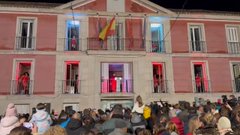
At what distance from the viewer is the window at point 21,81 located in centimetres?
1714

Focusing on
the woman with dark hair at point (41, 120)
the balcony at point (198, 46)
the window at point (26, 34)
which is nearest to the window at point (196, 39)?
the balcony at point (198, 46)

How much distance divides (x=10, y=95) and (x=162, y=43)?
11637 mm

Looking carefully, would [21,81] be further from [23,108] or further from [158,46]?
[158,46]

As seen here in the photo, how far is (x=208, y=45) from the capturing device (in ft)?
65.8

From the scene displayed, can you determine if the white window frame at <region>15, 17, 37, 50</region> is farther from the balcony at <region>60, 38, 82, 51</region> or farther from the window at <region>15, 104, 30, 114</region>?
the window at <region>15, 104, 30, 114</region>

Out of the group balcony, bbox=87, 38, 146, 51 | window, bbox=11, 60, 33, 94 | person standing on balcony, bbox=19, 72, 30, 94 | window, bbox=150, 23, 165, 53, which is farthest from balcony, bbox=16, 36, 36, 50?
window, bbox=150, 23, 165, 53

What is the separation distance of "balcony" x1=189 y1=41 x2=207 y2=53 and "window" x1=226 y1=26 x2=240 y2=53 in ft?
7.28

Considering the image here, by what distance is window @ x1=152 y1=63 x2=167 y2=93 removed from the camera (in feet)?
61.3

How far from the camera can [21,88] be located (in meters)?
17.2

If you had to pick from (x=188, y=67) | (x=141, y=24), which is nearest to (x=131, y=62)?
(x=141, y=24)

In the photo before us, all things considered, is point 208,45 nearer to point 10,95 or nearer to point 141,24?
point 141,24

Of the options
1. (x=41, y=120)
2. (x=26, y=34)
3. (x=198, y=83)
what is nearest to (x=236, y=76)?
(x=198, y=83)

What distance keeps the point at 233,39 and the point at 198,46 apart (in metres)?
3.14

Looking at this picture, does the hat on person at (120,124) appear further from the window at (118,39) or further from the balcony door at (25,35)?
the balcony door at (25,35)
